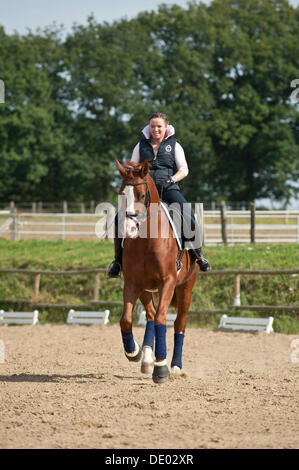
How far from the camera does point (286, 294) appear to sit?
15.3m

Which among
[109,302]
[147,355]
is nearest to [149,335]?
[147,355]

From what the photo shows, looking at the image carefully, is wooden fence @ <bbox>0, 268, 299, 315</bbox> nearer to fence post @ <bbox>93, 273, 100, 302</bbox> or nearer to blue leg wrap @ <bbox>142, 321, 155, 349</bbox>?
fence post @ <bbox>93, 273, 100, 302</bbox>

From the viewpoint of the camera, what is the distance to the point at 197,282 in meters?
16.5

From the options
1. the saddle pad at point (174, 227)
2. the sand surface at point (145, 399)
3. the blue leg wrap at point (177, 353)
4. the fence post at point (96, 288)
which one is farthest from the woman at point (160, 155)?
the fence post at point (96, 288)

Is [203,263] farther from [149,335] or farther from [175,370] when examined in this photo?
[175,370]

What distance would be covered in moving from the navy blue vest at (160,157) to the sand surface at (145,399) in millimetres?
2540

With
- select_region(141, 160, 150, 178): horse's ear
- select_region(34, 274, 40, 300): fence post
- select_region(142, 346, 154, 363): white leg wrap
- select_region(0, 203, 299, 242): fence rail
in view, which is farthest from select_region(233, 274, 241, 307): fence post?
select_region(141, 160, 150, 178): horse's ear

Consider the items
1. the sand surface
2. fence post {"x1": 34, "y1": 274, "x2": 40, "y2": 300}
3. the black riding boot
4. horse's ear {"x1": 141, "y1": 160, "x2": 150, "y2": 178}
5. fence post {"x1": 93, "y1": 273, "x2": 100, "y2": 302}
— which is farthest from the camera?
fence post {"x1": 34, "y1": 274, "x2": 40, "y2": 300}

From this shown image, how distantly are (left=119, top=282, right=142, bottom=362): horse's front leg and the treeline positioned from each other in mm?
36285

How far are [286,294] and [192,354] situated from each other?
15.2 feet

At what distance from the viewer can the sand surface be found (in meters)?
5.38

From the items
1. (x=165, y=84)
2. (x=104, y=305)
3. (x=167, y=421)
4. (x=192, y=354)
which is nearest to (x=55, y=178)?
(x=165, y=84)

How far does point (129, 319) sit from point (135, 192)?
1573mm
